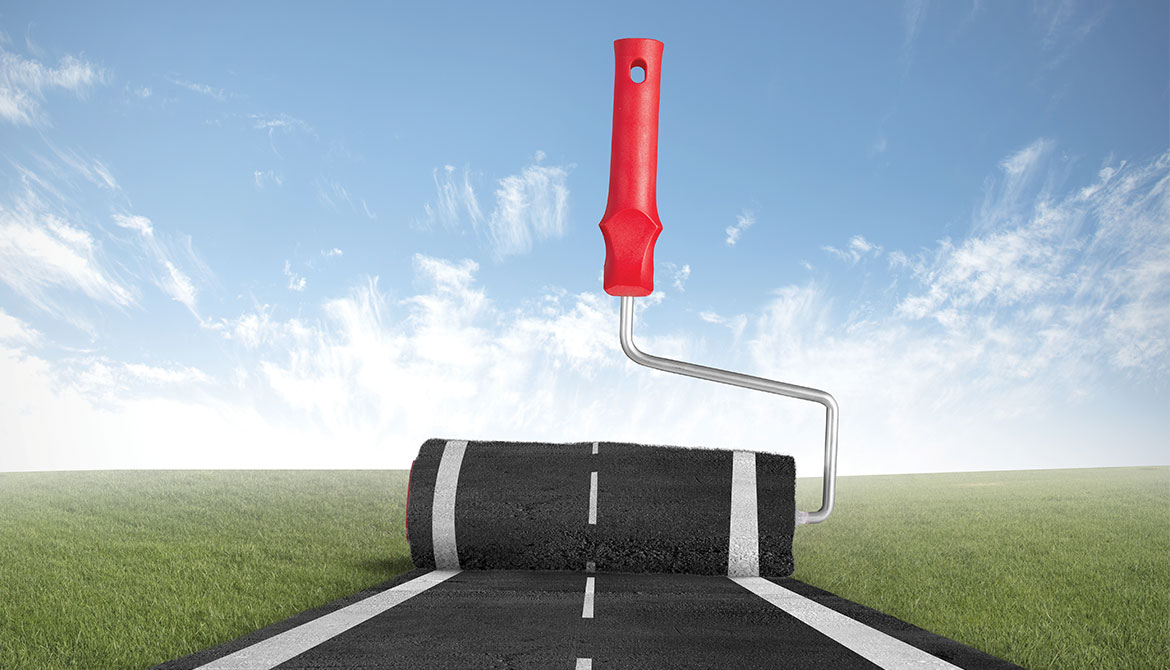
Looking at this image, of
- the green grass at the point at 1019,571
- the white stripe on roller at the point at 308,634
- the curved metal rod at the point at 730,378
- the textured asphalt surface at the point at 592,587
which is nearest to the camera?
the white stripe on roller at the point at 308,634

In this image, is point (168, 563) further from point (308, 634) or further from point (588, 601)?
point (588, 601)

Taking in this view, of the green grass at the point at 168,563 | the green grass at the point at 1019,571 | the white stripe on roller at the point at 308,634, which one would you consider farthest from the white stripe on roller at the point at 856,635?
the green grass at the point at 168,563

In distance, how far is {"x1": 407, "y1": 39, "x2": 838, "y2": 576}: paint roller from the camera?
4.43 m

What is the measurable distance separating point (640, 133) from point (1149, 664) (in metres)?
3.19

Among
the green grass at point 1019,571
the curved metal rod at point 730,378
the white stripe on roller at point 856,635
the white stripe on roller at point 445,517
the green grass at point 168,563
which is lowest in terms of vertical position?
the green grass at point 168,563

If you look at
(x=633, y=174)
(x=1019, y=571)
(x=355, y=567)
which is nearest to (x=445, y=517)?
(x=355, y=567)

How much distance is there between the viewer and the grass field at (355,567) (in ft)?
11.1

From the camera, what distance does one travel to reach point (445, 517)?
4562 mm

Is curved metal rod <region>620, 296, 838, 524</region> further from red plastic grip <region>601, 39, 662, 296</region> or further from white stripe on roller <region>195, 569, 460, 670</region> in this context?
white stripe on roller <region>195, 569, 460, 670</region>

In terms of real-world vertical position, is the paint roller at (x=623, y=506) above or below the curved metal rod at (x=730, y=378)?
below

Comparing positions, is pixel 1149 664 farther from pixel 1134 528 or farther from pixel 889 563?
pixel 1134 528

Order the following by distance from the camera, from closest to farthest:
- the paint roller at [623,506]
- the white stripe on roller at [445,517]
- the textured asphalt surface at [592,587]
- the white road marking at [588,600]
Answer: the textured asphalt surface at [592,587], the white road marking at [588,600], the paint roller at [623,506], the white stripe on roller at [445,517]

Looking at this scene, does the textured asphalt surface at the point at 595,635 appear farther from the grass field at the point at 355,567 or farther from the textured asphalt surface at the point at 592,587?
the grass field at the point at 355,567

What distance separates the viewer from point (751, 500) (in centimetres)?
451
